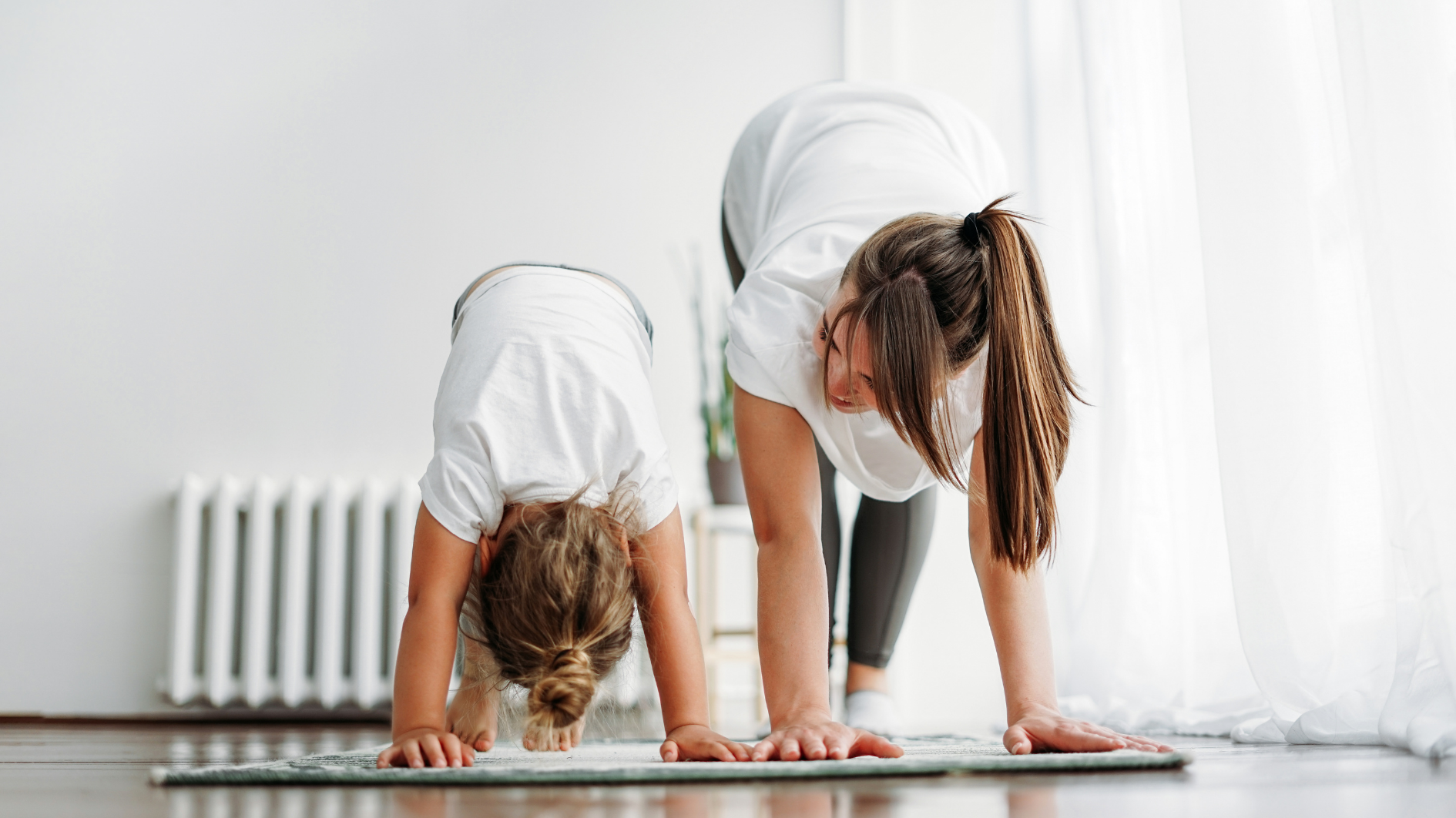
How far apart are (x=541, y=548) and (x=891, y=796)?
1.43 ft

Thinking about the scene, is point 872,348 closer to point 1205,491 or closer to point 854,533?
point 854,533

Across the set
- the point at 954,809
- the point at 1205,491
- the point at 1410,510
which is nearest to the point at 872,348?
the point at 954,809

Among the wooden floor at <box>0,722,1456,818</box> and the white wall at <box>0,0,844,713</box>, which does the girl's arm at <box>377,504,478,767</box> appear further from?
the white wall at <box>0,0,844,713</box>

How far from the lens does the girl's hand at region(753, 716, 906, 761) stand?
0.88 meters

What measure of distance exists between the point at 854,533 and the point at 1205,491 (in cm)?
53

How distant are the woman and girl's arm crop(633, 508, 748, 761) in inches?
3.7

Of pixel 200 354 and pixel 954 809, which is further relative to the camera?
pixel 200 354

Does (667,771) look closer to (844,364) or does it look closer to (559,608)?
(559,608)

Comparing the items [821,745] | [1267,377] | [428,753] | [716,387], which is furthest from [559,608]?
[716,387]

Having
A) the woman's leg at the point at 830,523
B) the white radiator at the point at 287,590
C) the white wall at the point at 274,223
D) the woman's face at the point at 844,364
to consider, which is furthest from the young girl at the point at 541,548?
the white wall at the point at 274,223

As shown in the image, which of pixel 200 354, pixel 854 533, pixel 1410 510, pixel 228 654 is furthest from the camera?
pixel 200 354

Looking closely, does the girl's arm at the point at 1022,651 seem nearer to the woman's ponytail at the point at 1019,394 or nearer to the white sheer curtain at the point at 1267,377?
the woman's ponytail at the point at 1019,394

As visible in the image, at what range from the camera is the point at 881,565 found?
1.53 m

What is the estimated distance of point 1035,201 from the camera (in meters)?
2.23
